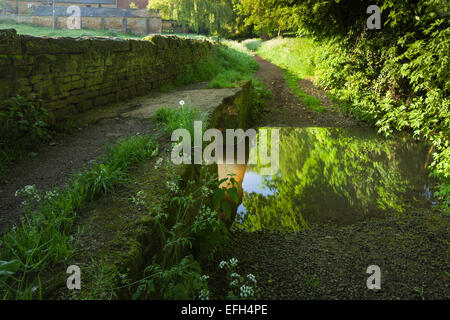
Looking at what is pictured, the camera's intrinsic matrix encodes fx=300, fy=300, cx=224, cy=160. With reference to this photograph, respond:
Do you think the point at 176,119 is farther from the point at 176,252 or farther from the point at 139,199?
the point at 176,252

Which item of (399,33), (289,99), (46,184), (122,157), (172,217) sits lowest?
(172,217)

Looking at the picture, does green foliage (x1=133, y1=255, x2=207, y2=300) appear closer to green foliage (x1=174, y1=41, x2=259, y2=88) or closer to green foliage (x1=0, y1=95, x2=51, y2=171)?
green foliage (x1=0, y1=95, x2=51, y2=171)

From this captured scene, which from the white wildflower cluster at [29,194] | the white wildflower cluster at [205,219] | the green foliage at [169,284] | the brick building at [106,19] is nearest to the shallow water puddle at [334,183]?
the white wildflower cluster at [205,219]

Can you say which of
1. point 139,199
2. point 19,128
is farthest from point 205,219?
point 19,128

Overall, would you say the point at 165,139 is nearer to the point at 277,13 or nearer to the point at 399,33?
the point at 399,33

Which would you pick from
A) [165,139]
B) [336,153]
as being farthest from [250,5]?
[165,139]

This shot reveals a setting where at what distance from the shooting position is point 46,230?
1940mm

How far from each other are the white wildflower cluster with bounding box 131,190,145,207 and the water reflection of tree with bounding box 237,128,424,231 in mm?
1590

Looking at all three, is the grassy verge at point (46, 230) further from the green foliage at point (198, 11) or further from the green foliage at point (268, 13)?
the green foliage at point (198, 11)

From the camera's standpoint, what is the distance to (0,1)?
38.0 metres

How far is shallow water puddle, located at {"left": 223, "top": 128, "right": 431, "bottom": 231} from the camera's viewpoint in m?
3.86

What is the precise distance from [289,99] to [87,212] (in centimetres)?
835

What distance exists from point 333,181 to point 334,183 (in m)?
0.07

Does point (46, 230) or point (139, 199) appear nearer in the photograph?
point (46, 230)
